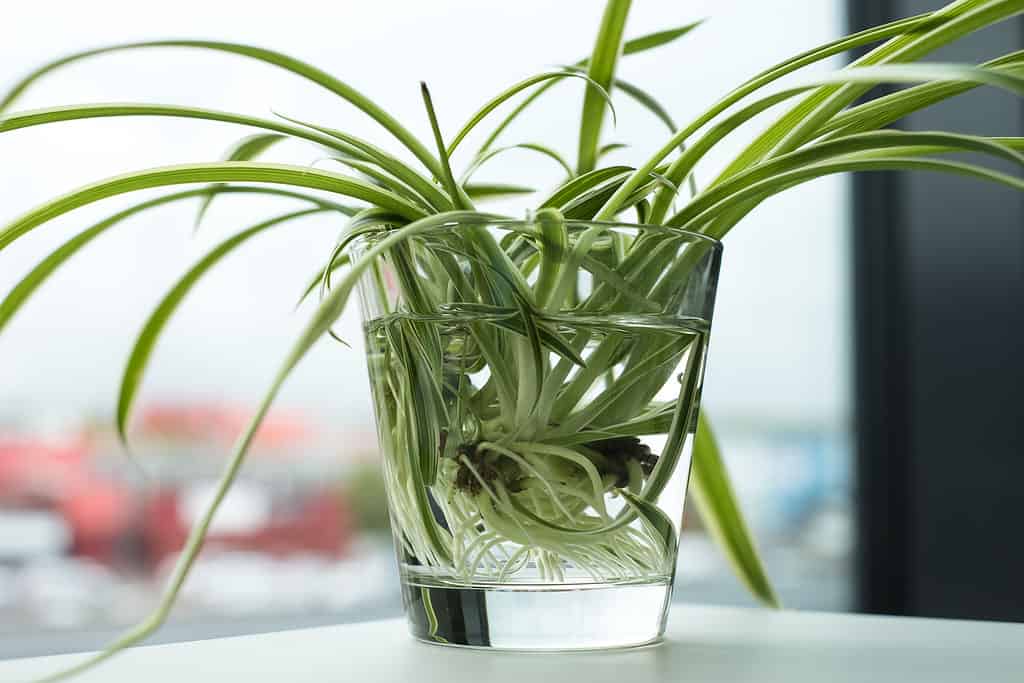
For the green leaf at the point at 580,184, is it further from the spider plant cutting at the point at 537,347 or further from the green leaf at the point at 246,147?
the green leaf at the point at 246,147

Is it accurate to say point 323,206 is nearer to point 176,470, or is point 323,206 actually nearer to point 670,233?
point 670,233

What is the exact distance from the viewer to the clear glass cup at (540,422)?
1.28 ft

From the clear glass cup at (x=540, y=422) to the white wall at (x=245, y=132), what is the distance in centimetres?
41

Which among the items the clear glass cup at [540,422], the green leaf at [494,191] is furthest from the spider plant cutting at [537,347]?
the green leaf at [494,191]

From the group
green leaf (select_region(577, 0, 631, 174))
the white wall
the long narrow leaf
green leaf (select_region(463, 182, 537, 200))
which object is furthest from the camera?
the white wall

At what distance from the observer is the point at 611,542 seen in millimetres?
403

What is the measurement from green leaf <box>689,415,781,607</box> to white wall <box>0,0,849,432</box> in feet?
1.11

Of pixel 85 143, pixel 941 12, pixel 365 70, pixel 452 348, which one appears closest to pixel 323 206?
pixel 452 348

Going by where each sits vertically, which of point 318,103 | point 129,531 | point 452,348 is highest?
point 318,103

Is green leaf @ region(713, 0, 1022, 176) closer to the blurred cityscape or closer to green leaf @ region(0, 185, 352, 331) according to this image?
green leaf @ region(0, 185, 352, 331)

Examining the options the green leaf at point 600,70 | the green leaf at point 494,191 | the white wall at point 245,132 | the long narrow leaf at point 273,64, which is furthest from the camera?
the white wall at point 245,132

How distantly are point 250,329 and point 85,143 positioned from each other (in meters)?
0.24

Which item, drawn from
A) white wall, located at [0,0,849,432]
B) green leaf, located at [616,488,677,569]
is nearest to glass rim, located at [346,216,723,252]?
green leaf, located at [616,488,677,569]

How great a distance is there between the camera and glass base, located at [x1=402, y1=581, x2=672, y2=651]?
389 millimetres
